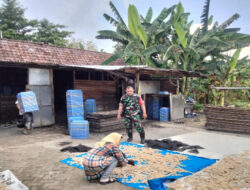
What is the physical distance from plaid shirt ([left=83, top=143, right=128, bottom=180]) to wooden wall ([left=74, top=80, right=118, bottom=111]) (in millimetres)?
7828

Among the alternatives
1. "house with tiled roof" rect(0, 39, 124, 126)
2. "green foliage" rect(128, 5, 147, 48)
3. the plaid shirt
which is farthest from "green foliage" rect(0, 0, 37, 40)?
the plaid shirt

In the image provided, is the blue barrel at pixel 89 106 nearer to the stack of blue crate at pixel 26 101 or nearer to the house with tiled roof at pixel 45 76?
the house with tiled roof at pixel 45 76

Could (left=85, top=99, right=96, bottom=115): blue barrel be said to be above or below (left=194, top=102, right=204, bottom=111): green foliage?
above

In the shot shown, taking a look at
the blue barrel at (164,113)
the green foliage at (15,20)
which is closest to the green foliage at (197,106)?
the blue barrel at (164,113)

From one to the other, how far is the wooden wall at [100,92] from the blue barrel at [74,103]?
94.9 inches

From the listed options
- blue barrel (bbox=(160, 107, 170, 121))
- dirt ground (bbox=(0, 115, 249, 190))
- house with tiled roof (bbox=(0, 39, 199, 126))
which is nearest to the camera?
dirt ground (bbox=(0, 115, 249, 190))

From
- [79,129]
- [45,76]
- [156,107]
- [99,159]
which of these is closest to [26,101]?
[45,76]

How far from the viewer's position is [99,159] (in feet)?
11.5

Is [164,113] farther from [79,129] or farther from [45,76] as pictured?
[45,76]

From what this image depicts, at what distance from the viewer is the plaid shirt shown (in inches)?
138

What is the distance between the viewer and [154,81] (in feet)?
43.4

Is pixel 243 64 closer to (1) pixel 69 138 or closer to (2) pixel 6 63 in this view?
(1) pixel 69 138

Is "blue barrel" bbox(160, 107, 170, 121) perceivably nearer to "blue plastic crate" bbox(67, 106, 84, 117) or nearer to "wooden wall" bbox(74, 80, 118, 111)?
"wooden wall" bbox(74, 80, 118, 111)

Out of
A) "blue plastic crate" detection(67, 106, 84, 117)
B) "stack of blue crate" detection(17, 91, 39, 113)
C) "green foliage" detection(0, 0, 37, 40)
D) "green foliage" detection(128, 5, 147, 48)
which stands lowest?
"blue plastic crate" detection(67, 106, 84, 117)
